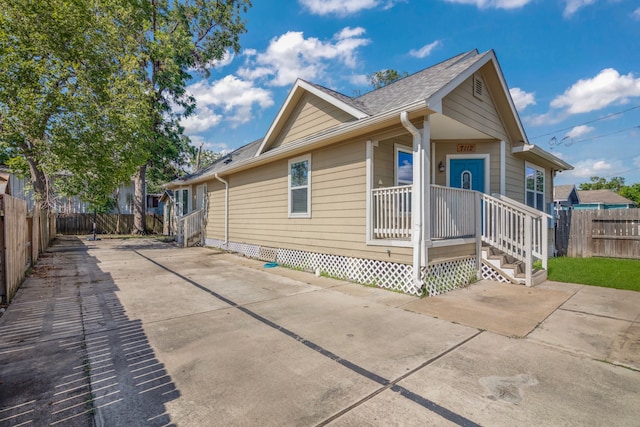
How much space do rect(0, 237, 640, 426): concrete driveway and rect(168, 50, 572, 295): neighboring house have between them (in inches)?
41.2

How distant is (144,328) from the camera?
13.1ft

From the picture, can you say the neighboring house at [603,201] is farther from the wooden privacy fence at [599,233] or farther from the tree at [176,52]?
the tree at [176,52]

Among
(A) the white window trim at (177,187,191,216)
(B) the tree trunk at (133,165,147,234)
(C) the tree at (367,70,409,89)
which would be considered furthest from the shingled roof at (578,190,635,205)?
(B) the tree trunk at (133,165,147,234)

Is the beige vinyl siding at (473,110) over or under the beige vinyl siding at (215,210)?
over

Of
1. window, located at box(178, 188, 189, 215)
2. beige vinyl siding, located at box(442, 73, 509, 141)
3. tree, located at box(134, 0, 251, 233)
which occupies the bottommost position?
window, located at box(178, 188, 189, 215)

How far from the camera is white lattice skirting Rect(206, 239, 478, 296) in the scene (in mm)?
5758

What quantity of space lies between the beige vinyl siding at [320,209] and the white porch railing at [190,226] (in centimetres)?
404

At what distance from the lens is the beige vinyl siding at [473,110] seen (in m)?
6.25

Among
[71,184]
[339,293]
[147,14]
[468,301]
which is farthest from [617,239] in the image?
[147,14]

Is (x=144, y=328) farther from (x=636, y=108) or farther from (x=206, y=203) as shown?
(x=636, y=108)

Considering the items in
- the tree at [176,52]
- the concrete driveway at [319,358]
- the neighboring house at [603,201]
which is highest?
the tree at [176,52]

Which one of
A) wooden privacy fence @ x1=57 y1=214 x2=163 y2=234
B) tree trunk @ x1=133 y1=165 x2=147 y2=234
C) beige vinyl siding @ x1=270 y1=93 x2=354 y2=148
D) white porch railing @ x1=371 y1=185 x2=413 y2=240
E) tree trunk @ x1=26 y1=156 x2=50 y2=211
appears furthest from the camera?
wooden privacy fence @ x1=57 y1=214 x2=163 y2=234

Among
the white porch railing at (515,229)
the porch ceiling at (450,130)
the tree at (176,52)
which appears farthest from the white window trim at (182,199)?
the white porch railing at (515,229)

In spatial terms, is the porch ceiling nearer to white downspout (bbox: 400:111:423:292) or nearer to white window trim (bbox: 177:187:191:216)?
white downspout (bbox: 400:111:423:292)
